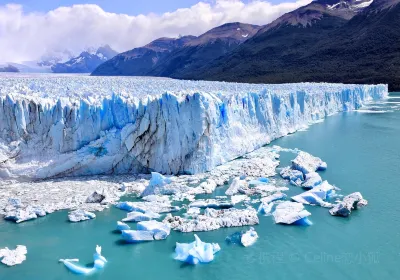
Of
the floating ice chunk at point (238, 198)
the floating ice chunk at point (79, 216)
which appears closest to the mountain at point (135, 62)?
the floating ice chunk at point (238, 198)

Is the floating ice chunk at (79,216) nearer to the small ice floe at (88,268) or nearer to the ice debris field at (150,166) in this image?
the ice debris field at (150,166)

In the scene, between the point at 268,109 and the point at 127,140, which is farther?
the point at 268,109

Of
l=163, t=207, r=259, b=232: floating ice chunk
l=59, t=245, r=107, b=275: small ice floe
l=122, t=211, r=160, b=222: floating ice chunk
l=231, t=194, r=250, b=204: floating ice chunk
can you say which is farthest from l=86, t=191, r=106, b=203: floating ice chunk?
l=231, t=194, r=250, b=204: floating ice chunk

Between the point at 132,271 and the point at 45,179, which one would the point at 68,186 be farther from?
the point at 132,271

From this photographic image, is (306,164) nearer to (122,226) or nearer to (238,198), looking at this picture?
(238,198)

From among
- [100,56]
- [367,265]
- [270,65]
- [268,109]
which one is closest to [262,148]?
[268,109]

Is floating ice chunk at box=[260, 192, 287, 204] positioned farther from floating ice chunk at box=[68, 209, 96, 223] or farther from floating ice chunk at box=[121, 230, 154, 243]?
floating ice chunk at box=[68, 209, 96, 223]
